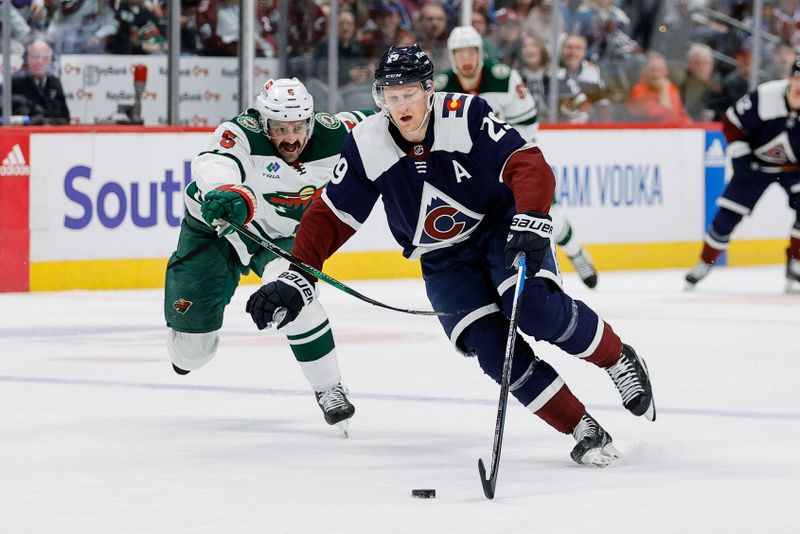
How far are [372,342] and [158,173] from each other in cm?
258

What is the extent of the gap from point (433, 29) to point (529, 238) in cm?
664

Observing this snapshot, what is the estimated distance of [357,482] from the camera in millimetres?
4055

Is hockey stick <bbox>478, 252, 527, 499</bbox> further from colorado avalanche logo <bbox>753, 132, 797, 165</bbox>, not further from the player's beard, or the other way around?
colorado avalanche logo <bbox>753, 132, 797, 165</bbox>

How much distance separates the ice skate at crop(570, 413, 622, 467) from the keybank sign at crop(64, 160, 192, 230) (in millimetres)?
5248

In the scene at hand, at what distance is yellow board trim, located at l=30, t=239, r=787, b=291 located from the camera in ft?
29.7

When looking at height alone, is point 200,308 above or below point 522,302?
below

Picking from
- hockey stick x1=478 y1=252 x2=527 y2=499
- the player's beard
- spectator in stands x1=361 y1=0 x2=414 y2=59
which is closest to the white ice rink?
hockey stick x1=478 y1=252 x2=527 y2=499

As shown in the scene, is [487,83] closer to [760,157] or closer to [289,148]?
[760,157]

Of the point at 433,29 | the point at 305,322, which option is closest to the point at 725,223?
the point at 433,29

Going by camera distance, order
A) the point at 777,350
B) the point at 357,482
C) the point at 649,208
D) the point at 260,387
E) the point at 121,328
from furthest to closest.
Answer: the point at 649,208, the point at 121,328, the point at 777,350, the point at 260,387, the point at 357,482

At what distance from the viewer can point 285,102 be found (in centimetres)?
486

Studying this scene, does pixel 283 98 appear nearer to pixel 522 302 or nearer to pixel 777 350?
pixel 522 302

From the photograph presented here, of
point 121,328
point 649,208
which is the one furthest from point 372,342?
point 649,208

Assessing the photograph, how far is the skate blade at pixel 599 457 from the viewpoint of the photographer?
422cm
